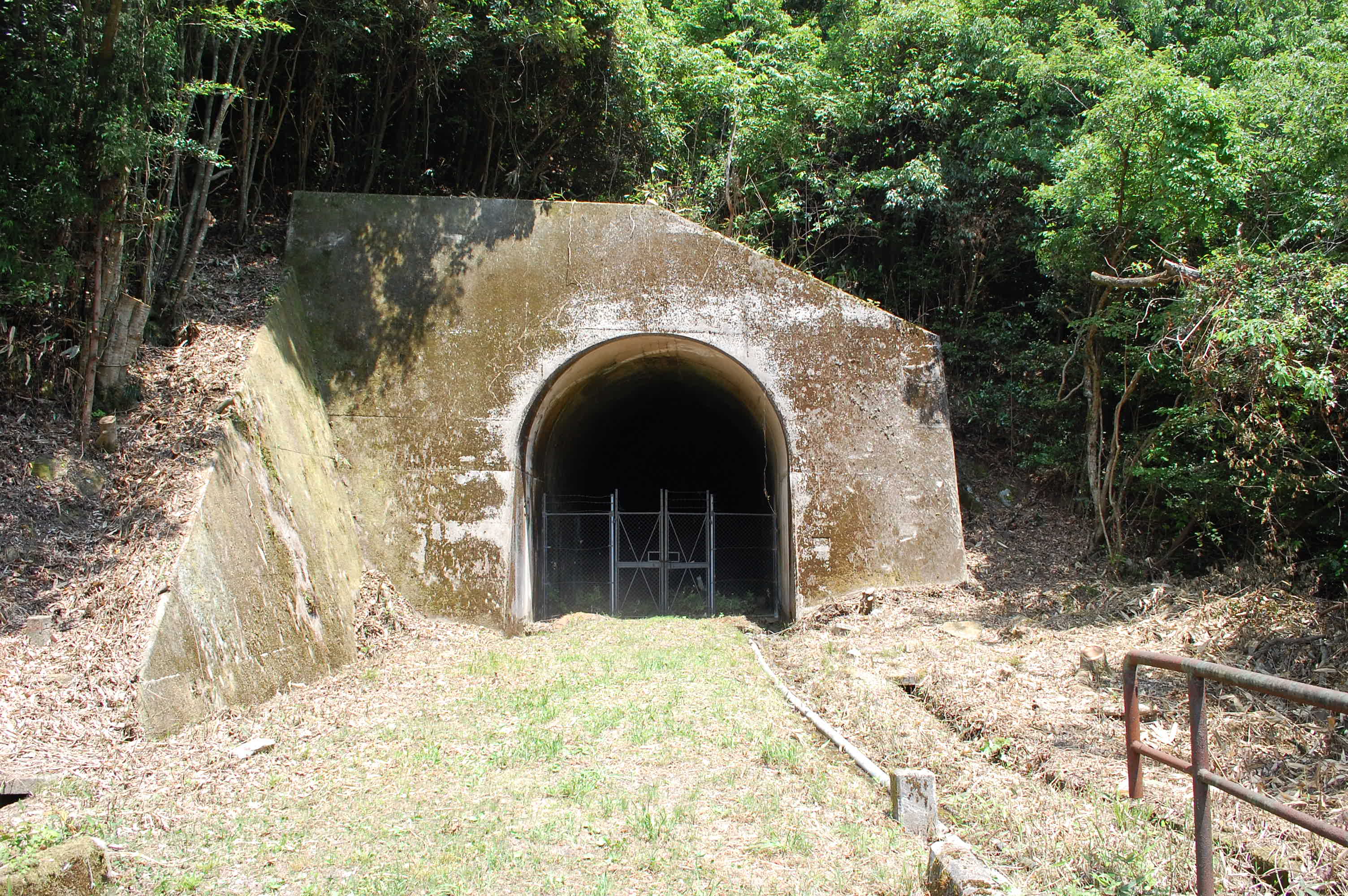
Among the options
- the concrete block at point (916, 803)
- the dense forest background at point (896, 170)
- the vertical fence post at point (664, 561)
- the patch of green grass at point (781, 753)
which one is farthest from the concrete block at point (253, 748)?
the vertical fence post at point (664, 561)

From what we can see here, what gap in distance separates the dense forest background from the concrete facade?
2.12 meters

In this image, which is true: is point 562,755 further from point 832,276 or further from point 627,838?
point 832,276

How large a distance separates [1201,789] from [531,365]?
9.44 m

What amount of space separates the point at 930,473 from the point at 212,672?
899 centimetres

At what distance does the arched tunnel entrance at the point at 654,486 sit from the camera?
12.8 m

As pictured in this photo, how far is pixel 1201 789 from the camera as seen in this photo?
3.39 m

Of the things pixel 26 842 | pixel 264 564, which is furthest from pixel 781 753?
pixel 264 564

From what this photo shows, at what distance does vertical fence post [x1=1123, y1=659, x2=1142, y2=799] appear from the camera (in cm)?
412

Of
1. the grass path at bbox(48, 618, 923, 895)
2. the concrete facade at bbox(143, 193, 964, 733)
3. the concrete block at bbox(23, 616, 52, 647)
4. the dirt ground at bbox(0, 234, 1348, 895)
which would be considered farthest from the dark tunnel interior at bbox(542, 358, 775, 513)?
the concrete block at bbox(23, 616, 52, 647)

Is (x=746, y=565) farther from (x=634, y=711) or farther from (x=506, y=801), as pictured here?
(x=506, y=801)

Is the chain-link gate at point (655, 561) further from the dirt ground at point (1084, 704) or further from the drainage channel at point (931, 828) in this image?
the drainage channel at point (931, 828)

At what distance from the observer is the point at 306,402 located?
10602 millimetres

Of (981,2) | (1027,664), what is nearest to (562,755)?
(1027,664)

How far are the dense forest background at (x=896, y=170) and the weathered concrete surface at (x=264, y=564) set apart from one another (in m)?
1.32
